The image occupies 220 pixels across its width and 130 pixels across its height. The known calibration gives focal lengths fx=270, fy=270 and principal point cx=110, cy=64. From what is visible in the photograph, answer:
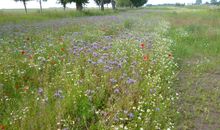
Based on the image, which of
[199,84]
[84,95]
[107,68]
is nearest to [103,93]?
[84,95]

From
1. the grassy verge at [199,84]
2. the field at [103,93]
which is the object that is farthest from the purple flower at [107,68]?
the grassy verge at [199,84]

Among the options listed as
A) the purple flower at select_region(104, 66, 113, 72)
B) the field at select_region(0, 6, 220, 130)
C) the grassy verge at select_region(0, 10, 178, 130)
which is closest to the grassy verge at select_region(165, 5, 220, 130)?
the field at select_region(0, 6, 220, 130)

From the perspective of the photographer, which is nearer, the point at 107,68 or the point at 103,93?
the point at 103,93

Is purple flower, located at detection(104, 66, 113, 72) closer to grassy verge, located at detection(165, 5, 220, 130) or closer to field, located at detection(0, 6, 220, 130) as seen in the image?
field, located at detection(0, 6, 220, 130)

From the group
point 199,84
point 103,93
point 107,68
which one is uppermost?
point 107,68

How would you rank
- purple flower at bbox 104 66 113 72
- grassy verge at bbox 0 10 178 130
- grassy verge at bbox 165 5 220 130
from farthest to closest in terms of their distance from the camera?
purple flower at bbox 104 66 113 72, grassy verge at bbox 165 5 220 130, grassy verge at bbox 0 10 178 130

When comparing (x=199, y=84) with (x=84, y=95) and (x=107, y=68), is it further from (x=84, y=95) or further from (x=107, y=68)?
(x=84, y=95)

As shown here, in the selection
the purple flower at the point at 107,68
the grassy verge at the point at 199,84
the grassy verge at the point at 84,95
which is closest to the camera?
the grassy verge at the point at 84,95

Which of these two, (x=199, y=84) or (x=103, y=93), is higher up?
(x=103, y=93)

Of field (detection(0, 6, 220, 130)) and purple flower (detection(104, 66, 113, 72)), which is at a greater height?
purple flower (detection(104, 66, 113, 72))

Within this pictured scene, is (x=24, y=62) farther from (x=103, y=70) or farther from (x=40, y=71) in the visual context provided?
(x=103, y=70)

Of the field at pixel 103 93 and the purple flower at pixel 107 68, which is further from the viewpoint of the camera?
the purple flower at pixel 107 68

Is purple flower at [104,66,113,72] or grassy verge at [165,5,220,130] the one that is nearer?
grassy verge at [165,5,220,130]

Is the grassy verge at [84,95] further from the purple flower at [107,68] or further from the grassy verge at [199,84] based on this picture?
the grassy verge at [199,84]
